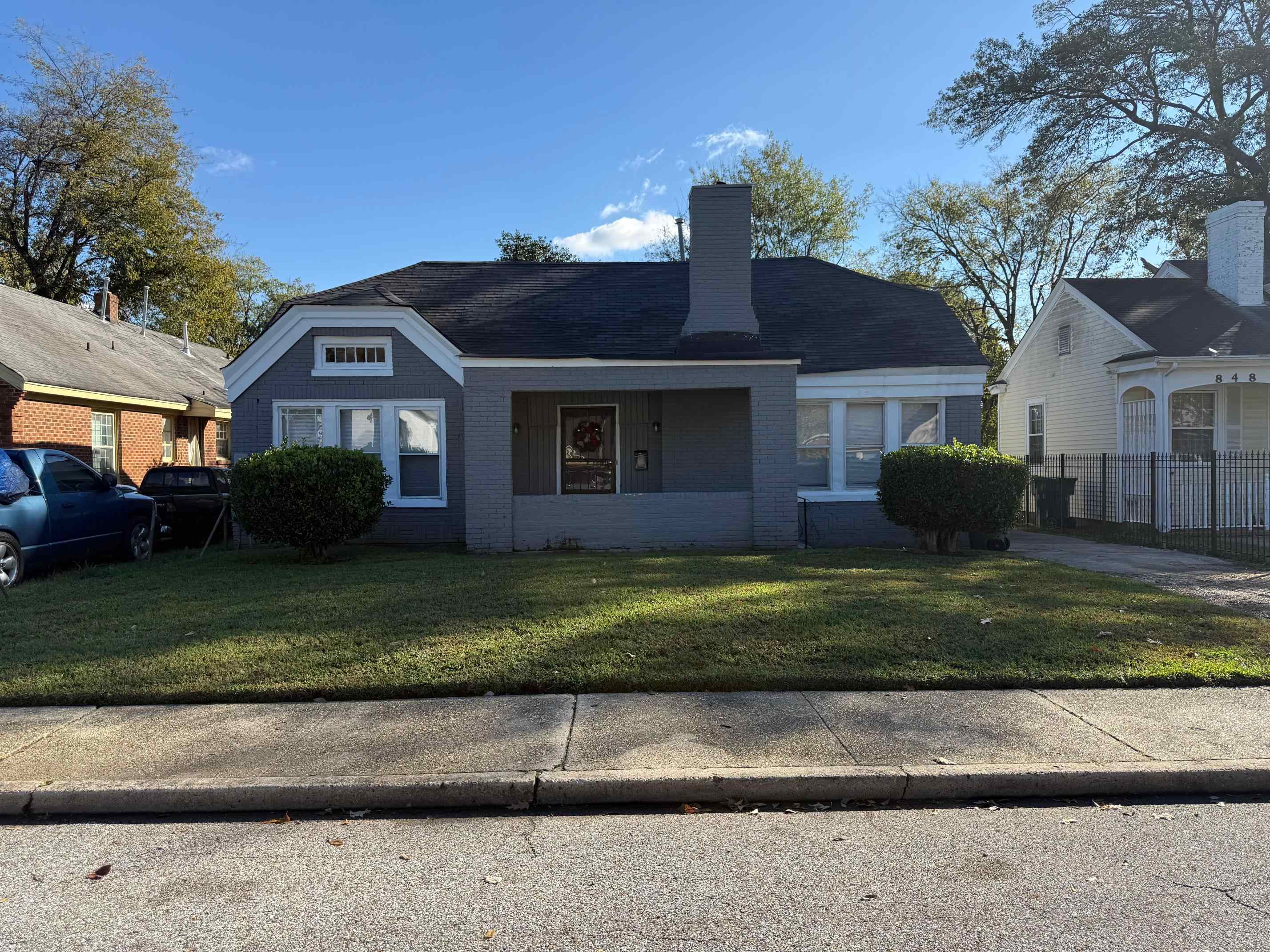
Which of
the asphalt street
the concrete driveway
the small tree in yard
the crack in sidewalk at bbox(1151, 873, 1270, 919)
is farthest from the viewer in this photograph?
the small tree in yard

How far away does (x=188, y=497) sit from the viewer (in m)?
14.9

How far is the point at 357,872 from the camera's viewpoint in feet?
12.0

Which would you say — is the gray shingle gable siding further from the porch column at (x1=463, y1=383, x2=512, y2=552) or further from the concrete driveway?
the concrete driveway

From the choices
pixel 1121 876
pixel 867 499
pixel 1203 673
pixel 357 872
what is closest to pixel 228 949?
pixel 357 872

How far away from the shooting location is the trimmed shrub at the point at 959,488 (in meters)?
10.7

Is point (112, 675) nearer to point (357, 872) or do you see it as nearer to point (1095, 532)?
point (357, 872)

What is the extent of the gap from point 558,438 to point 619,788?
11.0 metres

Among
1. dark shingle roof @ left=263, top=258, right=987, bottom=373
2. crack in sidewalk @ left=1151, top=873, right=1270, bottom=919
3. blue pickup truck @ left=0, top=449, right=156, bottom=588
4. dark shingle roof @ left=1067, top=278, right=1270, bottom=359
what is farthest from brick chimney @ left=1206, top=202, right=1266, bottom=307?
blue pickup truck @ left=0, top=449, right=156, bottom=588

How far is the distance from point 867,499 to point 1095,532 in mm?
5187

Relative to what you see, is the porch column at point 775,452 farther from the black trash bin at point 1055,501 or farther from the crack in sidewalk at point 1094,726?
the black trash bin at point 1055,501

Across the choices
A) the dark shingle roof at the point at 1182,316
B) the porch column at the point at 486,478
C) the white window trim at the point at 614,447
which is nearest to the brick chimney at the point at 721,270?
the white window trim at the point at 614,447

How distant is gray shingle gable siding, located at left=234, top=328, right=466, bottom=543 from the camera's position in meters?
13.6

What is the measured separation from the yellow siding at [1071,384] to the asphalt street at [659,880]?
15.4m

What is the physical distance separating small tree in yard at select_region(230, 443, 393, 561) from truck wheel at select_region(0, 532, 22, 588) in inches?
95.3
